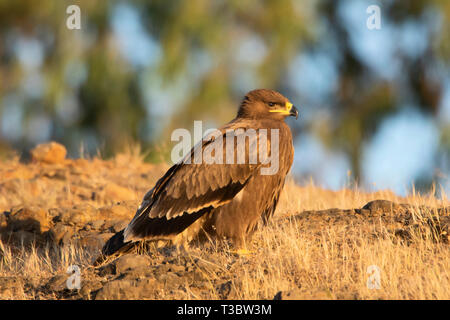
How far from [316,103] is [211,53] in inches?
142

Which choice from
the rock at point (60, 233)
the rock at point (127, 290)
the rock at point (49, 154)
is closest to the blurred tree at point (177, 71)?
the rock at point (49, 154)

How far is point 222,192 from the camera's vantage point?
266 inches

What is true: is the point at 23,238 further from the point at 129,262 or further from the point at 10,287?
the point at 129,262

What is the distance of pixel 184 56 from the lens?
20.1m

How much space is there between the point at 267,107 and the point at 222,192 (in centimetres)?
114

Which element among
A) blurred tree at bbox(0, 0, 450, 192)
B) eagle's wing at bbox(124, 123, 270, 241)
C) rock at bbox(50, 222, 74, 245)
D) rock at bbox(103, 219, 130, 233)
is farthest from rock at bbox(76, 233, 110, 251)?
blurred tree at bbox(0, 0, 450, 192)

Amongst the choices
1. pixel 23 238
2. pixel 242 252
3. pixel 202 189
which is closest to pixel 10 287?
pixel 202 189

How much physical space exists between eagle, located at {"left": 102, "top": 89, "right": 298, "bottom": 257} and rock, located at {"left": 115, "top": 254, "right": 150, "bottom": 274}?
347 mm

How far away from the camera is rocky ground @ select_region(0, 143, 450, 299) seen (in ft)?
18.2

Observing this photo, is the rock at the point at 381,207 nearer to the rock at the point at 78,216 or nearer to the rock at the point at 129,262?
the rock at the point at 129,262

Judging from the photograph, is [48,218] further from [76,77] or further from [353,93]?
[353,93]

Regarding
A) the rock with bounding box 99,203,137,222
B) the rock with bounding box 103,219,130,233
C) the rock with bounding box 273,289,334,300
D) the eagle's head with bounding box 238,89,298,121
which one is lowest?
the rock with bounding box 273,289,334,300

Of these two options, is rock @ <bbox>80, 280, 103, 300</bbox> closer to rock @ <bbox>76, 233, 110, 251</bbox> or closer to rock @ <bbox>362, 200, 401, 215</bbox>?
rock @ <bbox>76, 233, 110, 251</bbox>
